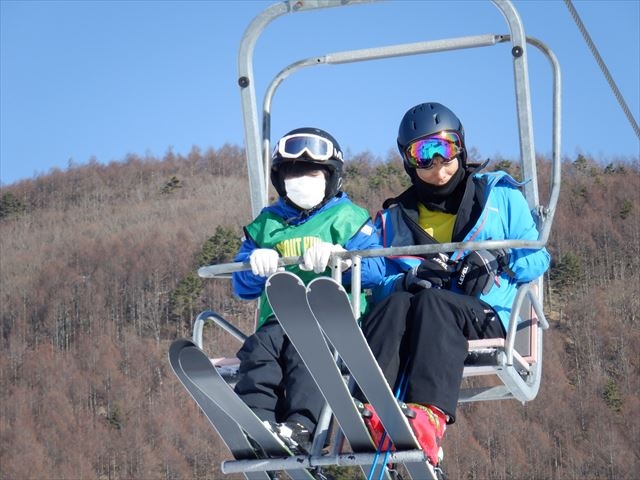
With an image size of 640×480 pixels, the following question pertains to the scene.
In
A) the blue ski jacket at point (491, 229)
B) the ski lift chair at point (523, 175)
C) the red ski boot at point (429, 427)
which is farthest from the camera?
the blue ski jacket at point (491, 229)

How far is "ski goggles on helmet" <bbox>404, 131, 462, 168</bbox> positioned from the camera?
5.41 meters

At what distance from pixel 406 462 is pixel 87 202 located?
8715 centimetres

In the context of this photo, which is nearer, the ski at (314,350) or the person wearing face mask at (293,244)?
the ski at (314,350)

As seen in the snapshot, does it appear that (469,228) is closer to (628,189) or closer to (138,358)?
(138,358)

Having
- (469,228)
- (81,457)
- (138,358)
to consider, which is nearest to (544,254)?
(469,228)

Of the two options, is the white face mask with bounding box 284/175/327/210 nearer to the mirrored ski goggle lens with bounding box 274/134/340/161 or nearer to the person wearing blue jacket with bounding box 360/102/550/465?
the mirrored ski goggle lens with bounding box 274/134/340/161

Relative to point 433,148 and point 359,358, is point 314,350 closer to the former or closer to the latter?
point 359,358

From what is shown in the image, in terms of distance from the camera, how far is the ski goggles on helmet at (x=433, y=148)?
17.7 ft

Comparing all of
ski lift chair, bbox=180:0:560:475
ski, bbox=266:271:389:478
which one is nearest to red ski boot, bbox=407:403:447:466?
ski, bbox=266:271:389:478

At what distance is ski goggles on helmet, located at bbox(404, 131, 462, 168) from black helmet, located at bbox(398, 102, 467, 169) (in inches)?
0.8

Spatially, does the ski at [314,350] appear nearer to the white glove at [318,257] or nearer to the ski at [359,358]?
the ski at [359,358]

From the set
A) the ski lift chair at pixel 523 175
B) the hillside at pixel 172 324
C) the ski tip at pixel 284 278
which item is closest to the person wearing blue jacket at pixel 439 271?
the ski lift chair at pixel 523 175

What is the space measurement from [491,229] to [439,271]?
12.6 inches

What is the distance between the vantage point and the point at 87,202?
295 ft
